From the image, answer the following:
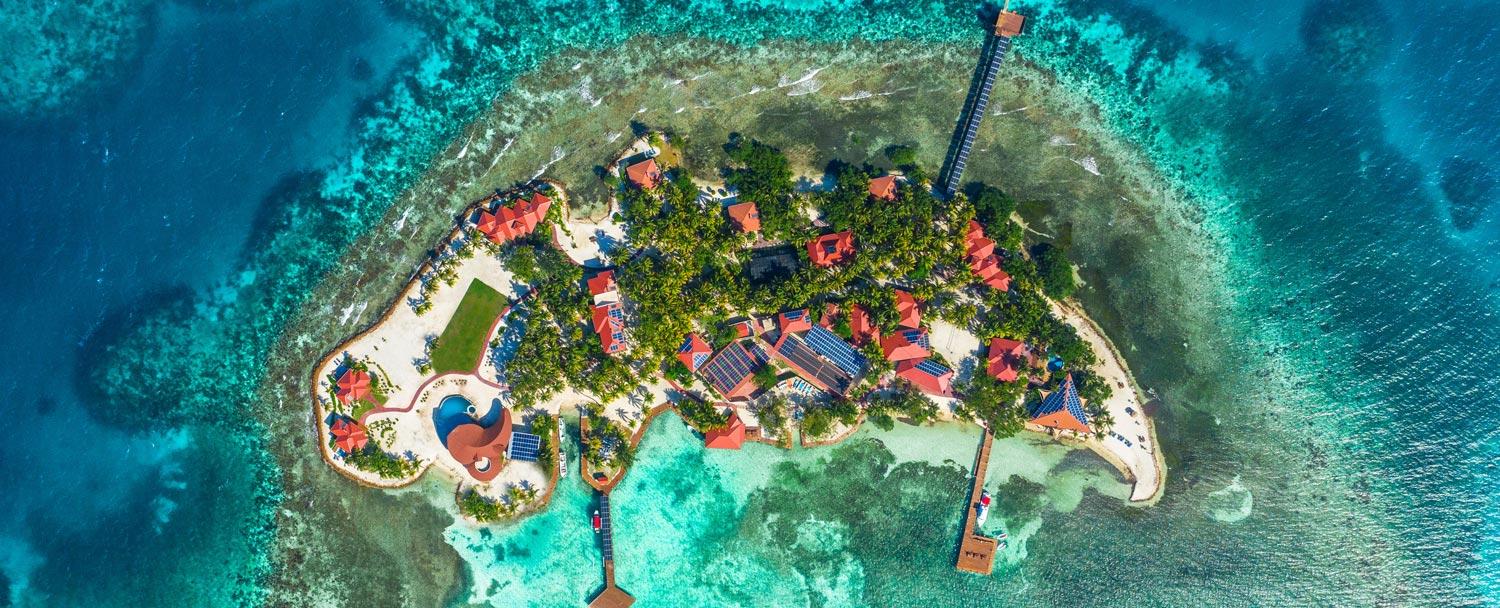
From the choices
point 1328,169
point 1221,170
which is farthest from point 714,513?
point 1328,169

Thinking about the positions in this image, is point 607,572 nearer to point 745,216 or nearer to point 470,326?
point 470,326

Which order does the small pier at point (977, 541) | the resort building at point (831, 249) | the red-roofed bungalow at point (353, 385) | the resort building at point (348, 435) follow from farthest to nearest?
the small pier at point (977, 541)
the resort building at point (348, 435)
the red-roofed bungalow at point (353, 385)
the resort building at point (831, 249)

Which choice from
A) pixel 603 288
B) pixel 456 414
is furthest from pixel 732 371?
pixel 456 414

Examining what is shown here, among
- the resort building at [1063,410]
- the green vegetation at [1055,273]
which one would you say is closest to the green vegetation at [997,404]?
the resort building at [1063,410]

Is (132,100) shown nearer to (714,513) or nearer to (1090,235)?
(714,513)

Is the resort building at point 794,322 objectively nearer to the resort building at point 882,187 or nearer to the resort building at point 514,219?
the resort building at point 882,187

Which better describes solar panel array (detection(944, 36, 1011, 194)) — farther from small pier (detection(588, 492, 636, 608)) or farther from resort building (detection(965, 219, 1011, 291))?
small pier (detection(588, 492, 636, 608))

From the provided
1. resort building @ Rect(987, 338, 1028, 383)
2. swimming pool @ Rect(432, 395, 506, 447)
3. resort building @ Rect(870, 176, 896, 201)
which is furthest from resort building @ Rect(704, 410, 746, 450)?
resort building @ Rect(870, 176, 896, 201)
